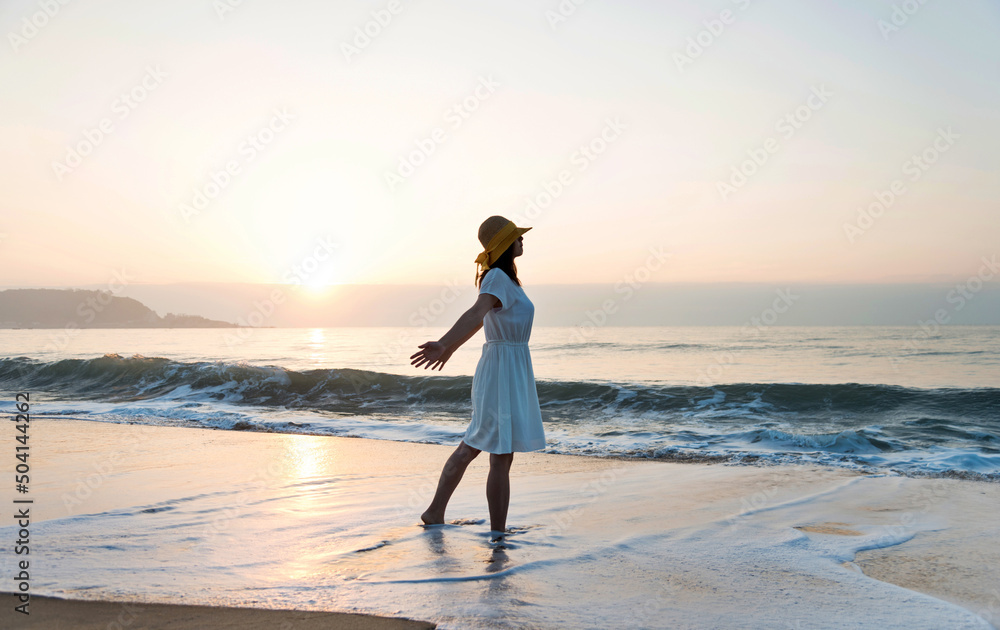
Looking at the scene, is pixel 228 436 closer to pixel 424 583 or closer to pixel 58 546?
pixel 58 546

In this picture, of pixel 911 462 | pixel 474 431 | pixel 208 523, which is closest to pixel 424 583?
pixel 474 431

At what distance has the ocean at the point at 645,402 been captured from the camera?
8141 millimetres

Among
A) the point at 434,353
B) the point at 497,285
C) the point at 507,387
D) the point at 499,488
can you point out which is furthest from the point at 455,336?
the point at 499,488

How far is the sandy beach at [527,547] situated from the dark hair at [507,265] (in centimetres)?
146

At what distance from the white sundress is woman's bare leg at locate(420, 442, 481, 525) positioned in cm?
20

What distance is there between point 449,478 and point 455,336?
3.64 feet

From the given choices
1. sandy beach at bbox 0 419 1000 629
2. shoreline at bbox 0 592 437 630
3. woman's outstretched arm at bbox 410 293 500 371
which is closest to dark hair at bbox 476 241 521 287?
woman's outstretched arm at bbox 410 293 500 371

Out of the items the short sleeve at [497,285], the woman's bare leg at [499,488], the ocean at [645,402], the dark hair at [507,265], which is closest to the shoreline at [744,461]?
the ocean at [645,402]

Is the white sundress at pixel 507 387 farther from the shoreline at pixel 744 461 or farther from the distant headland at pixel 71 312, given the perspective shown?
the distant headland at pixel 71 312

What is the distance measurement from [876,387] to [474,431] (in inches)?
500

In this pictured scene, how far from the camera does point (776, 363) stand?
1991 centimetres

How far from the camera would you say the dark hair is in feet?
11.3

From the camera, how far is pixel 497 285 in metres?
3.33

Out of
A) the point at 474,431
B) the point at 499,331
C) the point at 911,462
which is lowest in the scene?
the point at 911,462
